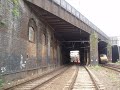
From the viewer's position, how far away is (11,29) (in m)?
19.3

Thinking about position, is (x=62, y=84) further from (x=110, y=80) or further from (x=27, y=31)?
(x=27, y=31)

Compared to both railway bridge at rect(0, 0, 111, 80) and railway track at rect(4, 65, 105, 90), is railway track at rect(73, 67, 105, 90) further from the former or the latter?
railway bridge at rect(0, 0, 111, 80)

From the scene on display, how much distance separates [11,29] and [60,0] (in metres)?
14.1

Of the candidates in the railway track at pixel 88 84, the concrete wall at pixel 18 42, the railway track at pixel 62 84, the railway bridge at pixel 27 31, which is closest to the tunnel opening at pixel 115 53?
the railway bridge at pixel 27 31

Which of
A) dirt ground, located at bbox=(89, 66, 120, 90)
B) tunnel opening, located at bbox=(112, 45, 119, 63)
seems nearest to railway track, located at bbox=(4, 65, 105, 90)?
dirt ground, located at bbox=(89, 66, 120, 90)

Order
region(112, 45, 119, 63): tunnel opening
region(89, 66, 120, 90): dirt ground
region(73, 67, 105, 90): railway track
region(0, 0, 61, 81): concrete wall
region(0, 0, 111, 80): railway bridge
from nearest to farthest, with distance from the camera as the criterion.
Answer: region(73, 67, 105, 90): railway track → region(89, 66, 120, 90): dirt ground → region(0, 0, 61, 81): concrete wall → region(0, 0, 111, 80): railway bridge → region(112, 45, 119, 63): tunnel opening

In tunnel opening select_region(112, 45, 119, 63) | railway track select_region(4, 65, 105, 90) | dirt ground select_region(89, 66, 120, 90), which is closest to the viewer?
railway track select_region(4, 65, 105, 90)

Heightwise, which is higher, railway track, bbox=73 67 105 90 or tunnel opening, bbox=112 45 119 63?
tunnel opening, bbox=112 45 119 63

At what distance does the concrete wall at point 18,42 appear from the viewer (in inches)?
696

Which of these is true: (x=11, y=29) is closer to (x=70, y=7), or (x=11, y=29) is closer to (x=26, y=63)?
(x=26, y=63)

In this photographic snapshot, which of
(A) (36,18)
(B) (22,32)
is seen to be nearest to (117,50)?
(A) (36,18)

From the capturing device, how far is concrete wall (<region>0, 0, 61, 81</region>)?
17688 mm

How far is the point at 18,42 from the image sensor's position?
68.9 ft

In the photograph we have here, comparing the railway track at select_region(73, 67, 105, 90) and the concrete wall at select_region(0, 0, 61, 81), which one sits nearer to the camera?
the railway track at select_region(73, 67, 105, 90)
